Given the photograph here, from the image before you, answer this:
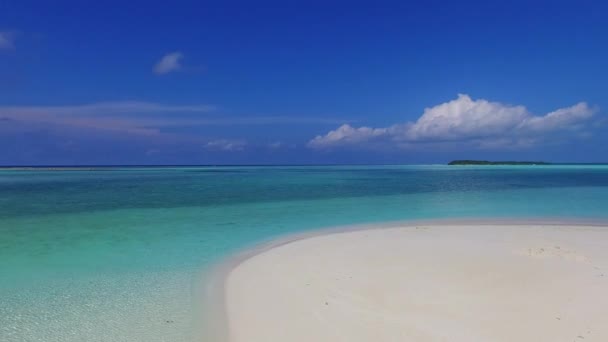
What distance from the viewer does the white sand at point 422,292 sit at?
170 inches

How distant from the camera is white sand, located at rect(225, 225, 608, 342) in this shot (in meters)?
4.33

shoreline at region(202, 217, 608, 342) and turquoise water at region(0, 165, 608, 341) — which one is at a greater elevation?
turquoise water at region(0, 165, 608, 341)

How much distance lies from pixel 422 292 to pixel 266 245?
4.91 metres

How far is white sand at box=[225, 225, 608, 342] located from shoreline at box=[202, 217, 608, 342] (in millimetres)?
143

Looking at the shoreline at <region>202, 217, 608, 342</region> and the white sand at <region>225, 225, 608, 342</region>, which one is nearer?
the white sand at <region>225, 225, 608, 342</region>

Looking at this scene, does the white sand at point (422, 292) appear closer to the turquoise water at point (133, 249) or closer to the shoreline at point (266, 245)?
the shoreline at point (266, 245)

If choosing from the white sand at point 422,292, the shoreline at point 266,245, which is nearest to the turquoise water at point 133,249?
the shoreline at point 266,245

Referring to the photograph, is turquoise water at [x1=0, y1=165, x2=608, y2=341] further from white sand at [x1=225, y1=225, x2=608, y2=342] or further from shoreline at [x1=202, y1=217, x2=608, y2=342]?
white sand at [x1=225, y1=225, x2=608, y2=342]

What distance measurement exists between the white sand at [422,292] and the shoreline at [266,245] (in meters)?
0.14

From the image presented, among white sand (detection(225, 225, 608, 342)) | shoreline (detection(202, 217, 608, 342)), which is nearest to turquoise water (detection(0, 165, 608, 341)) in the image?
shoreline (detection(202, 217, 608, 342))

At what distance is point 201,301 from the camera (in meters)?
5.48

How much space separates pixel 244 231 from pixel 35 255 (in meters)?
5.50

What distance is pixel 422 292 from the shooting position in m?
5.52

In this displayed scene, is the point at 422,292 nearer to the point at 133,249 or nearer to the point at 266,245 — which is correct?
the point at 266,245
